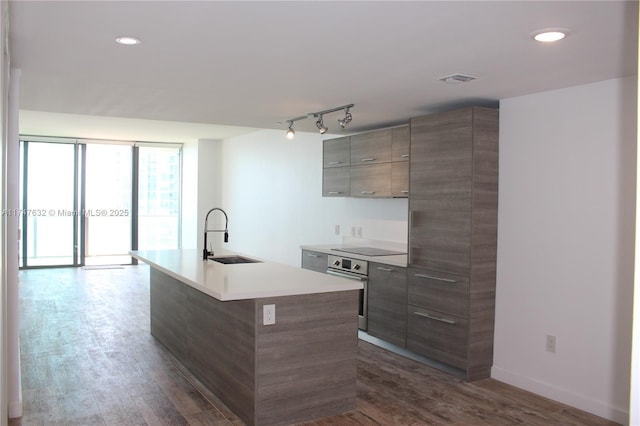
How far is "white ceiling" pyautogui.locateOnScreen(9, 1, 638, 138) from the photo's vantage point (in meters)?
2.26

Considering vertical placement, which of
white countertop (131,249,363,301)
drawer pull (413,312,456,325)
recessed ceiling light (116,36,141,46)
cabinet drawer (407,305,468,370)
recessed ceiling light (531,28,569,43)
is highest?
recessed ceiling light (116,36,141,46)

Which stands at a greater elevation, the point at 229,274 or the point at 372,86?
the point at 372,86

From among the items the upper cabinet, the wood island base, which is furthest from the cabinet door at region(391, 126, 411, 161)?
Result: the wood island base

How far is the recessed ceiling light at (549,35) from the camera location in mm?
2463

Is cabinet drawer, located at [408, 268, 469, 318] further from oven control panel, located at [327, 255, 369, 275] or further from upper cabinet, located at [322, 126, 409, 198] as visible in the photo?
upper cabinet, located at [322, 126, 409, 198]

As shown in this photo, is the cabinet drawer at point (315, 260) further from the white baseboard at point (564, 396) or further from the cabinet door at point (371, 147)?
the white baseboard at point (564, 396)

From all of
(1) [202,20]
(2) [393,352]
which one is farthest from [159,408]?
(1) [202,20]

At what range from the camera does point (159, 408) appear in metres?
3.54

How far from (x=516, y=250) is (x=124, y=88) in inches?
125

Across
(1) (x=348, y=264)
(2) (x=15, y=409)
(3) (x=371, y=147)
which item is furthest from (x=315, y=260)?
(2) (x=15, y=409)

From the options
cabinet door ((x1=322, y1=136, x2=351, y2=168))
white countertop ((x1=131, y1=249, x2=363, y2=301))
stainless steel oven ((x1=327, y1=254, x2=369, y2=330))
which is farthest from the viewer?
cabinet door ((x1=322, y1=136, x2=351, y2=168))

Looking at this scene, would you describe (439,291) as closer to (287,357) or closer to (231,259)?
(287,357)

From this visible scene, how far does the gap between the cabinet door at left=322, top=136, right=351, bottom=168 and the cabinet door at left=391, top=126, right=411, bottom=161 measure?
2.45 feet

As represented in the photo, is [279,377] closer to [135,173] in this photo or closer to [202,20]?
[202,20]
